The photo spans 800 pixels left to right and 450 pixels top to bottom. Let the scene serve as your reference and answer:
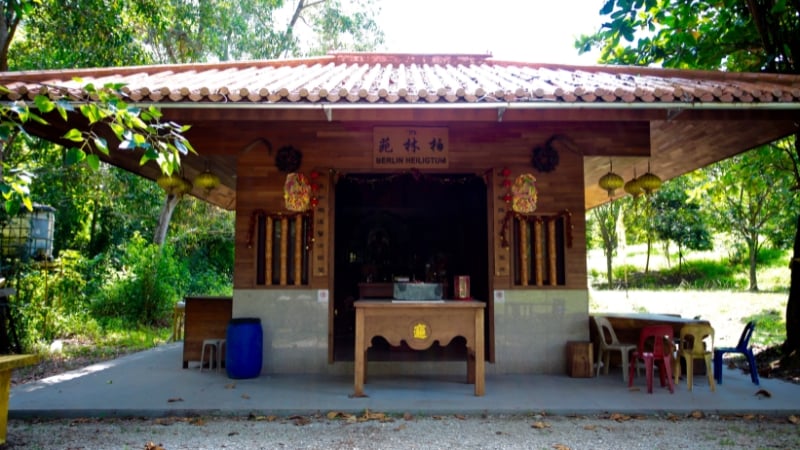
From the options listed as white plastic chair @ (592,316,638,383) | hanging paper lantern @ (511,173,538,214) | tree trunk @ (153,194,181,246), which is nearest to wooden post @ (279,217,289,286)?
hanging paper lantern @ (511,173,538,214)

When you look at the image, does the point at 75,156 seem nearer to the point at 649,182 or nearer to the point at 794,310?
the point at 649,182

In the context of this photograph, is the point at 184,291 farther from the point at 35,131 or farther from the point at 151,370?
the point at 35,131

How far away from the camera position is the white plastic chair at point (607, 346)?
5883 millimetres

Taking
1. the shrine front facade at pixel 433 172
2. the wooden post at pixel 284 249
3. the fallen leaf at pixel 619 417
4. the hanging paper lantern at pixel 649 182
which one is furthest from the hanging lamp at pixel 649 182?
the wooden post at pixel 284 249

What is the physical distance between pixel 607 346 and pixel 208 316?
15.5ft

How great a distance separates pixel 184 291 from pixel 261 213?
29.6ft

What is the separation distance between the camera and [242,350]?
19.2ft

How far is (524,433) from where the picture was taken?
4141 millimetres

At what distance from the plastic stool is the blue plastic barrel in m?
0.57

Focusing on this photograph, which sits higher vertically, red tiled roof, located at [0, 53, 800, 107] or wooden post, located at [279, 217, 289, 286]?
red tiled roof, located at [0, 53, 800, 107]

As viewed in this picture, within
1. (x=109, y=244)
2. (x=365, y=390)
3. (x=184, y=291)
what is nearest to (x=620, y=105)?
(x=365, y=390)

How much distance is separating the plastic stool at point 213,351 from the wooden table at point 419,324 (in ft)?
6.99

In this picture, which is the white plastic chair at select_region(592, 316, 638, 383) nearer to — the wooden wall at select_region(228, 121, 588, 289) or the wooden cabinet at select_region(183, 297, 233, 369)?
the wooden wall at select_region(228, 121, 588, 289)

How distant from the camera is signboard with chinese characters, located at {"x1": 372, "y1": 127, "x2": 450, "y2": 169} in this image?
6.27m
